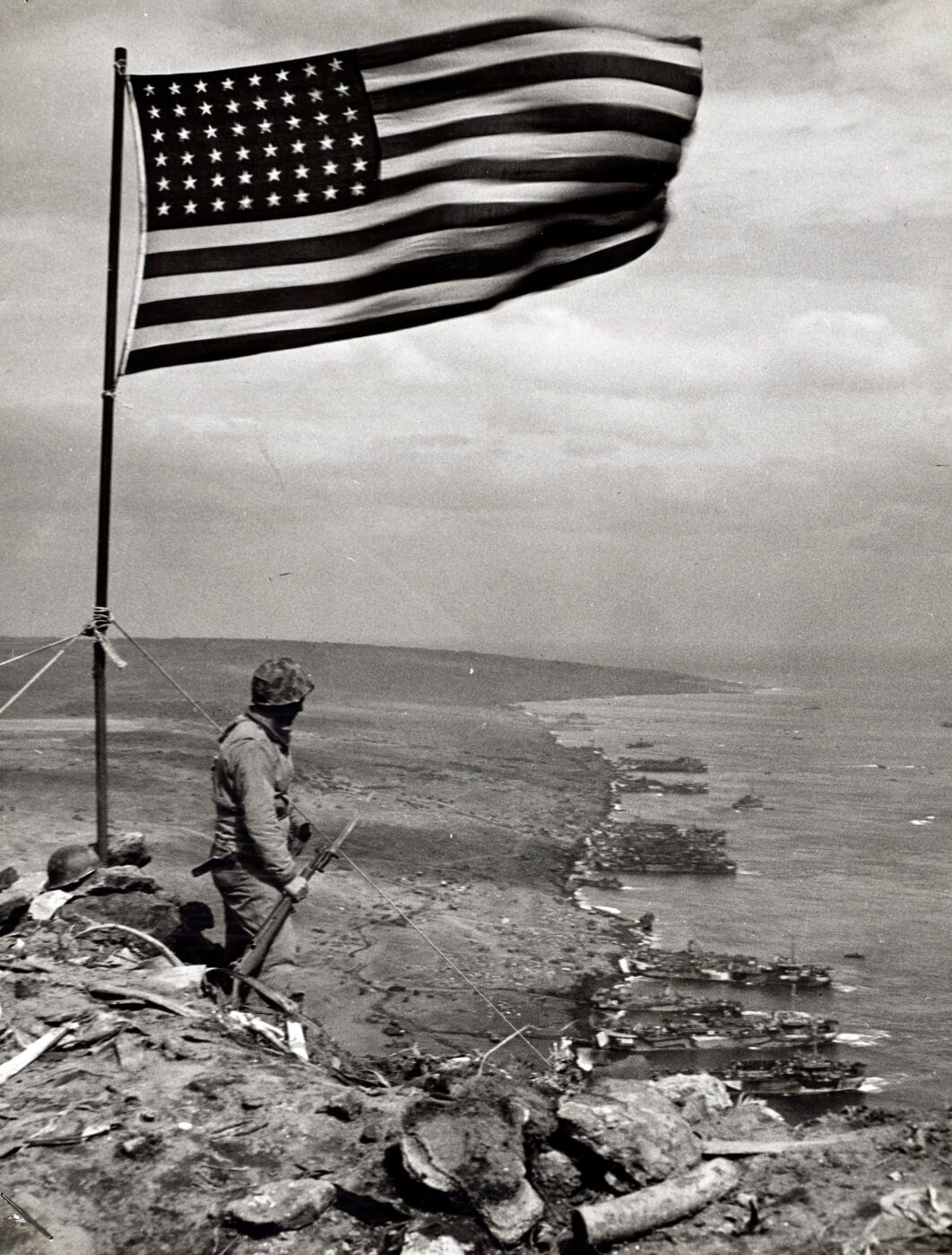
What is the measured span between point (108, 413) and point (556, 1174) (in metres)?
4.67

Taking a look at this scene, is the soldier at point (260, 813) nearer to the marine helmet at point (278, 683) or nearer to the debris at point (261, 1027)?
the marine helmet at point (278, 683)

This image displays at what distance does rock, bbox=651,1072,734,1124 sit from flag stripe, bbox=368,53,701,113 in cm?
511

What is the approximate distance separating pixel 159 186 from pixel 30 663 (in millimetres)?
20051

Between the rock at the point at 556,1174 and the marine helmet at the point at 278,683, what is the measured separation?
2860 mm

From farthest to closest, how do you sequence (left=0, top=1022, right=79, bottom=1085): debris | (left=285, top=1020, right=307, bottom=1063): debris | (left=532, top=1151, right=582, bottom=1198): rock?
(left=285, top=1020, right=307, bottom=1063): debris → (left=0, top=1022, right=79, bottom=1085): debris → (left=532, top=1151, right=582, bottom=1198): rock

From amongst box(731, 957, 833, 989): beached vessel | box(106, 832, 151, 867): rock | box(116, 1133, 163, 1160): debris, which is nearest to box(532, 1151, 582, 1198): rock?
box(116, 1133, 163, 1160): debris

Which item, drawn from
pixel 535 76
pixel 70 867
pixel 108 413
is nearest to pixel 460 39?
pixel 535 76

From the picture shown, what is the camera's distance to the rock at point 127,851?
711cm

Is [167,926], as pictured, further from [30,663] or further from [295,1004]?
[30,663]

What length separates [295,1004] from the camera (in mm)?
5855

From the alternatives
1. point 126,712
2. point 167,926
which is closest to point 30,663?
point 126,712

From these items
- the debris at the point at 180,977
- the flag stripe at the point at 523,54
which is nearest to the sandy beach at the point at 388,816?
the debris at the point at 180,977

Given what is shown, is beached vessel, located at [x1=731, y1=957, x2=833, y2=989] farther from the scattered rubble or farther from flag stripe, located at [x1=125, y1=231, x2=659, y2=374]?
flag stripe, located at [x1=125, y1=231, x2=659, y2=374]

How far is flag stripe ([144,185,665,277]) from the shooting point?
236 inches
